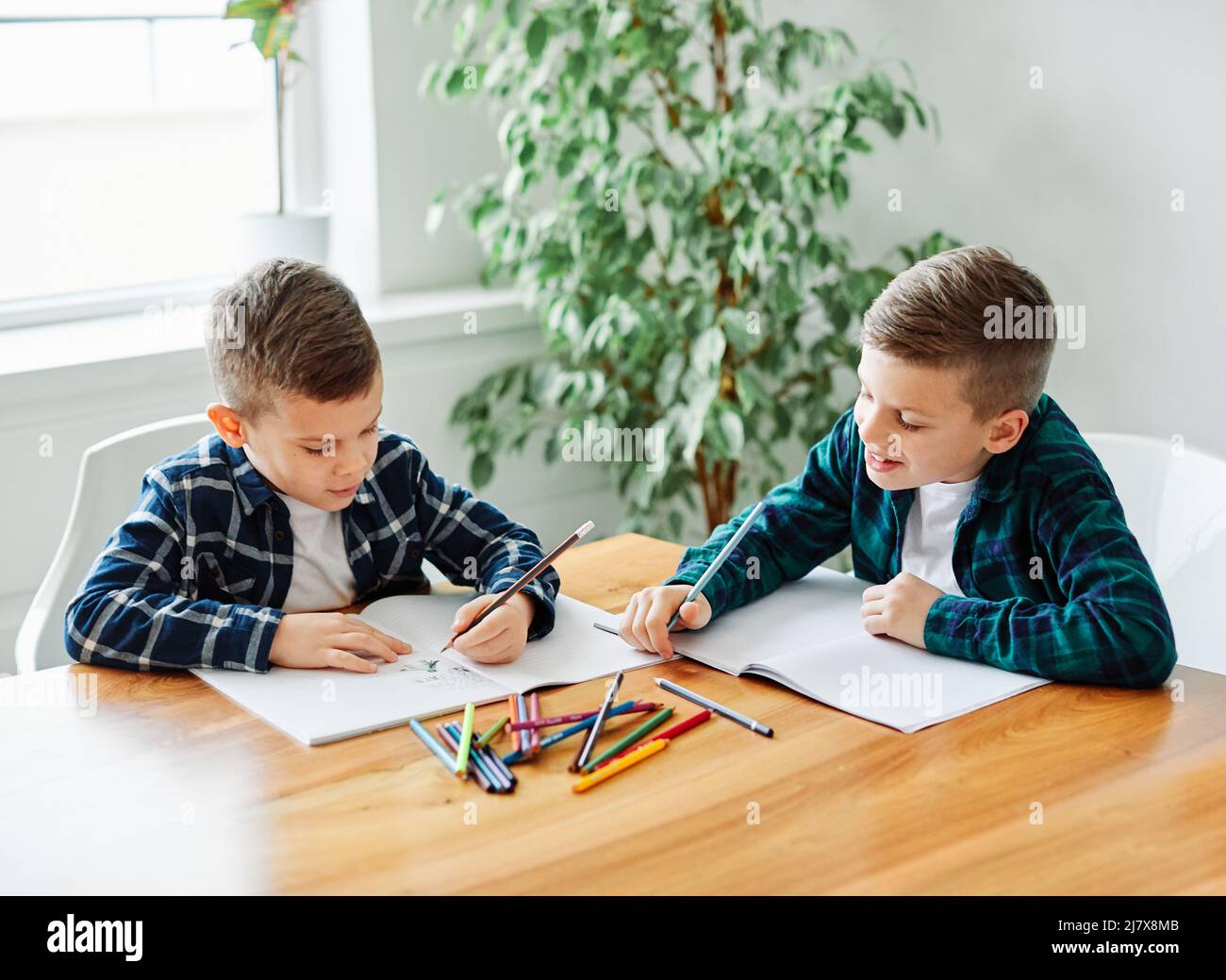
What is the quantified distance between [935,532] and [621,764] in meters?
0.57

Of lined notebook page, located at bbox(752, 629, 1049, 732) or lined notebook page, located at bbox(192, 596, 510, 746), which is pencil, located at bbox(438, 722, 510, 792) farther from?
lined notebook page, located at bbox(752, 629, 1049, 732)

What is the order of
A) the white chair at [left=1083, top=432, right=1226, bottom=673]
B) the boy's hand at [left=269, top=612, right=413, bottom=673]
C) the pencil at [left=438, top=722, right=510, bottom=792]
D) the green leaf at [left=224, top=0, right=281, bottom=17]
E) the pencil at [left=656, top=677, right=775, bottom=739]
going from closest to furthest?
the pencil at [left=438, top=722, right=510, bottom=792] → the pencil at [left=656, top=677, right=775, bottom=739] → the boy's hand at [left=269, top=612, right=413, bottom=673] → the white chair at [left=1083, top=432, right=1226, bottom=673] → the green leaf at [left=224, top=0, right=281, bottom=17]

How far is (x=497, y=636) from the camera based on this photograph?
4.58 ft

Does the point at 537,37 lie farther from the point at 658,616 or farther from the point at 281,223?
the point at 658,616

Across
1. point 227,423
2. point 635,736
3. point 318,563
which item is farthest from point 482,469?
point 635,736

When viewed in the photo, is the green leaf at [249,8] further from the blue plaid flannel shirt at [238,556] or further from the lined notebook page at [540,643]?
the lined notebook page at [540,643]

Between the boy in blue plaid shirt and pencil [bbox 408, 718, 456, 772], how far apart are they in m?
0.15

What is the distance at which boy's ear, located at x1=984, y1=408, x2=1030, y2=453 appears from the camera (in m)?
1.44

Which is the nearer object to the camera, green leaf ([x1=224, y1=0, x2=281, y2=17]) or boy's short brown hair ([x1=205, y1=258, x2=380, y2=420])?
boy's short brown hair ([x1=205, y1=258, x2=380, y2=420])

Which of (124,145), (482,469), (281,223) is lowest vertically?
(482,469)

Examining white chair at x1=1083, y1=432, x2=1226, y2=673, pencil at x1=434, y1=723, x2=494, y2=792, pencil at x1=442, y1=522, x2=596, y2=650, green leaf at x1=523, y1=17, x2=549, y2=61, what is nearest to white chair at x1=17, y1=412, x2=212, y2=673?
pencil at x1=442, y1=522, x2=596, y2=650
